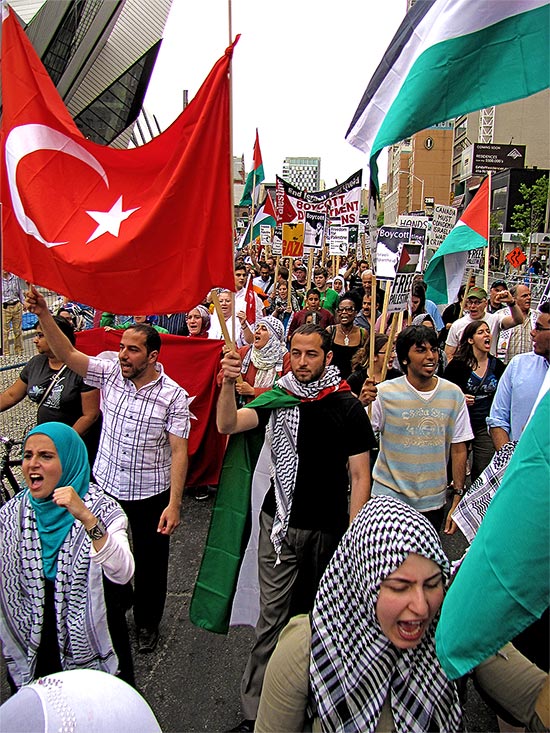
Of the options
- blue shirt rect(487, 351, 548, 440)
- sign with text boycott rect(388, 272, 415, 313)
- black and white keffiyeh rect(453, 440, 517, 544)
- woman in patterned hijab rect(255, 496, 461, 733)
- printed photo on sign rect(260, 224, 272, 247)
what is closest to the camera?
woman in patterned hijab rect(255, 496, 461, 733)

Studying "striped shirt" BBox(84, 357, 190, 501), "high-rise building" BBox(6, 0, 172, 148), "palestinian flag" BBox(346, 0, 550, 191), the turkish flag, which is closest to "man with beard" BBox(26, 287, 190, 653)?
"striped shirt" BBox(84, 357, 190, 501)

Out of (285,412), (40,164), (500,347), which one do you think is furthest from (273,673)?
(500,347)

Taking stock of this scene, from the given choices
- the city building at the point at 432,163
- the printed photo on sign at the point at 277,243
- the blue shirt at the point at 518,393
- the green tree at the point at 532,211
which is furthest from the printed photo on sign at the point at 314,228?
the city building at the point at 432,163

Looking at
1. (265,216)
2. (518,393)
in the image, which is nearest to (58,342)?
(518,393)

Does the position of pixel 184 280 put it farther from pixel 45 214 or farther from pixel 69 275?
pixel 45 214

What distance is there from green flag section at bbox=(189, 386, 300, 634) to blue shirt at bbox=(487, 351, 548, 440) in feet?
5.30

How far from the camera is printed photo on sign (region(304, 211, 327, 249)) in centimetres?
1220

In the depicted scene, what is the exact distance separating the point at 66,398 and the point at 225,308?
9.65 ft

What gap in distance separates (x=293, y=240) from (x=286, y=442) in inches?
345

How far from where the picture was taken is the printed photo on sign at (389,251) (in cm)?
459

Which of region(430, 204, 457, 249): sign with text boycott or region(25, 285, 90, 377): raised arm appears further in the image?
region(430, 204, 457, 249): sign with text boycott

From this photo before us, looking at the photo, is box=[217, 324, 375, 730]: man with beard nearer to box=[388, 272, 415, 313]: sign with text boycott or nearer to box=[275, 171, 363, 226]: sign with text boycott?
box=[388, 272, 415, 313]: sign with text boycott

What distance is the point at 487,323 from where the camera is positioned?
21.2 ft

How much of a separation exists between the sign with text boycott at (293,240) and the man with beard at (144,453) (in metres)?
7.87
